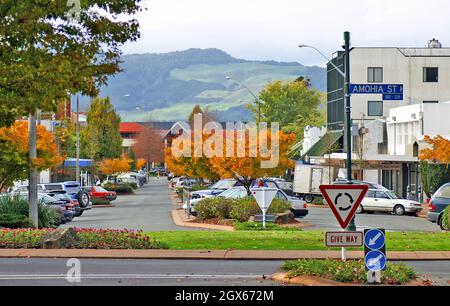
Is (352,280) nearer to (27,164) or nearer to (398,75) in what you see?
(27,164)

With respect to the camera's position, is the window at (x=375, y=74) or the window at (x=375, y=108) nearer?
the window at (x=375, y=74)

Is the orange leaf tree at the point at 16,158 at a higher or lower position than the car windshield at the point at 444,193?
higher

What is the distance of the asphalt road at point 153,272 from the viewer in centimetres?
1683

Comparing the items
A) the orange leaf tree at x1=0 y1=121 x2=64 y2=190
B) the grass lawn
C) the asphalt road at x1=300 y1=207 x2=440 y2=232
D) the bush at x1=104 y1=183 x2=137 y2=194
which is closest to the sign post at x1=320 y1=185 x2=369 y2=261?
the grass lawn

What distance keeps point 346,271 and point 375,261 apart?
0.85 m

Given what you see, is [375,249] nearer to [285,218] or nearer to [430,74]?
[285,218]

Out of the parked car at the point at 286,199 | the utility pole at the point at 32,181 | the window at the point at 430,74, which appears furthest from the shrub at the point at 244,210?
the window at the point at 430,74

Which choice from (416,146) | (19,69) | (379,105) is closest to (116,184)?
(379,105)

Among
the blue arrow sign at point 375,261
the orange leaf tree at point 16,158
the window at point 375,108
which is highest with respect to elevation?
the window at point 375,108

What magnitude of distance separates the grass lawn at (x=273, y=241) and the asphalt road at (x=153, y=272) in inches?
98.5

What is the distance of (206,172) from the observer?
207 ft

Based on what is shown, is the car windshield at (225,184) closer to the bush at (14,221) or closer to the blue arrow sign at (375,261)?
the bush at (14,221)

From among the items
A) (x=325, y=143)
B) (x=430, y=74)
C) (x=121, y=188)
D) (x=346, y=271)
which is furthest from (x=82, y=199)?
(x=430, y=74)
